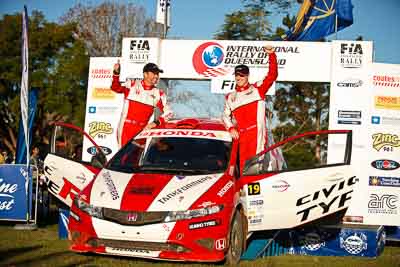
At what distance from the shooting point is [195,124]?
9.79m

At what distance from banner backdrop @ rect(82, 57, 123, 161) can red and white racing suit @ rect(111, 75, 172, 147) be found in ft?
10.6

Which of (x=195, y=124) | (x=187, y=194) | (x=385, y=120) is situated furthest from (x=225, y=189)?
(x=385, y=120)

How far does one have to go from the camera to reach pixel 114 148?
14.6 meters

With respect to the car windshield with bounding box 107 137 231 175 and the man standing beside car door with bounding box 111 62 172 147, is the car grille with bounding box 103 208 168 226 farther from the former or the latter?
the man standing beside car door with bounding box 111 62 172 147

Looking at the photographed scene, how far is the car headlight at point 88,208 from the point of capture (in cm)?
783

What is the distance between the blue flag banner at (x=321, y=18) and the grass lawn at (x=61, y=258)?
7.14 metres

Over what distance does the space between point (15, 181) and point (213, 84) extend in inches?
167

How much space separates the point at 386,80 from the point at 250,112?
3.98 meters

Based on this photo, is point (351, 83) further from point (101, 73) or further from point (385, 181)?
point (101, 73)

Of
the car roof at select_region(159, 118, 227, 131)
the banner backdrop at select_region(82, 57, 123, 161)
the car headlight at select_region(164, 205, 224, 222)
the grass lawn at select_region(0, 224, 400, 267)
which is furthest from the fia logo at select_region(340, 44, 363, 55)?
the car headlight at select_region(164, 205, 224, 222)

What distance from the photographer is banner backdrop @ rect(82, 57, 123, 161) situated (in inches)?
576

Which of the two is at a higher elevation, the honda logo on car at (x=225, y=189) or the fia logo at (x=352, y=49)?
the fia logo at (x=352, y=49)

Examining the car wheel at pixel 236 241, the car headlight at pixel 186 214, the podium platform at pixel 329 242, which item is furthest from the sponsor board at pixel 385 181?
the car headlight at pixel 186 214

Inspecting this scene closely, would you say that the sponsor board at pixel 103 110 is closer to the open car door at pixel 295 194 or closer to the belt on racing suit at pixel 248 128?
the belt on racing suit at pixel 248 128
